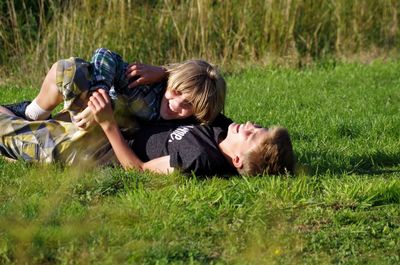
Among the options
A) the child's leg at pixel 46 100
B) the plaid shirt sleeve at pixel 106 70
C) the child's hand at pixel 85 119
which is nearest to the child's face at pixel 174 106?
the plaid shirt sleeve at pixel 106 70

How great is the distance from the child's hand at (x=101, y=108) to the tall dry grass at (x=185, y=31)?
13.7 ft

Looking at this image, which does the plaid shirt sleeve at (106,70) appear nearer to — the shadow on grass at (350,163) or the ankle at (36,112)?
the ankle at (36,112)

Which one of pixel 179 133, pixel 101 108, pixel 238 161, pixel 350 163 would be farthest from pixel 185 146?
pixel 350 163

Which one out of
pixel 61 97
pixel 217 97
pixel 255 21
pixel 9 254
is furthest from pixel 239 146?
pixel 255 21

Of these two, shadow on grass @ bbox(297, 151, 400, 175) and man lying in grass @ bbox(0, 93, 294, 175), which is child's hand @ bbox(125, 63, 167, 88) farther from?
shadow on grass @ bbox(297, 151, 400, 175)

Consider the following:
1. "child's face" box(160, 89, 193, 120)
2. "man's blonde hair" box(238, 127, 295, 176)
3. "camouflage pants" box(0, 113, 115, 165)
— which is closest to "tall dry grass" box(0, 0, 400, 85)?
"camouflage pants" box(0, 113, 115, 165)

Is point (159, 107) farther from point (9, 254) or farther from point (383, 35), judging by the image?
point (383, 35)

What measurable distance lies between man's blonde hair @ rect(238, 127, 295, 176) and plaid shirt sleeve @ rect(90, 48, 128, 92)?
3.30ft

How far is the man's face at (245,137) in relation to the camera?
211 inches

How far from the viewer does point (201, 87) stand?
5.67m

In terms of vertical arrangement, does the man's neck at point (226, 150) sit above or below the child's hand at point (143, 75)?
below

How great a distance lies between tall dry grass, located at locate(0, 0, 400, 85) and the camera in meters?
9.86

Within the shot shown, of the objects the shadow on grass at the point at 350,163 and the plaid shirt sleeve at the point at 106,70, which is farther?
the shadow on grass at the point at 350,163

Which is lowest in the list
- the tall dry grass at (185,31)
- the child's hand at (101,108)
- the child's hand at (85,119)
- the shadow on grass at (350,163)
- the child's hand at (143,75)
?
the tall dry grass at (185,31)
